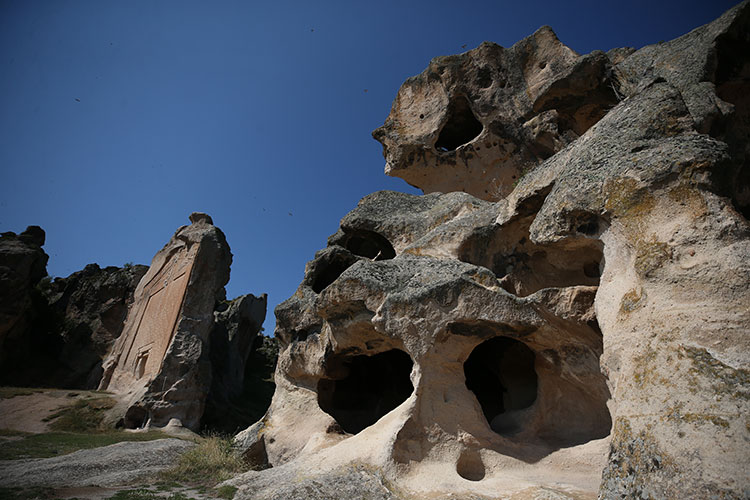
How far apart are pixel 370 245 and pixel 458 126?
468cm

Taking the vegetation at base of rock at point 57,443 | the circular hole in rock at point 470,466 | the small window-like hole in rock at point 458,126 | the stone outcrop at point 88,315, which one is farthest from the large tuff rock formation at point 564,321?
the stone outcrop at point 88,315

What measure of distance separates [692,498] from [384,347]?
4644 millimetres

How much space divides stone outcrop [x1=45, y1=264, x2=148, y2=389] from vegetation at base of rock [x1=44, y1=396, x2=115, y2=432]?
18.9ft

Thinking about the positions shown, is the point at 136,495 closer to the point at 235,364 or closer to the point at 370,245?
the point at 370,245

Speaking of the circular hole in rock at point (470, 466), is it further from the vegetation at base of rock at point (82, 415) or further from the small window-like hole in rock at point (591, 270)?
the vegetation at base of rock at point (82, 415)

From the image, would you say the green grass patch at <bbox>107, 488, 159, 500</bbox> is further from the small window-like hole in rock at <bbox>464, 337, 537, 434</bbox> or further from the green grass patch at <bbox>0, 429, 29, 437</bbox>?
the green grass patch at <bbox>0, 429, 29, 437</bbox>

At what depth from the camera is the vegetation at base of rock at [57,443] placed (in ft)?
25.5

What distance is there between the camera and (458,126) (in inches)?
492

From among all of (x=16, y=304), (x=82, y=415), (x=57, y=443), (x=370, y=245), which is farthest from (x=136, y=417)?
(x=16, y=304)

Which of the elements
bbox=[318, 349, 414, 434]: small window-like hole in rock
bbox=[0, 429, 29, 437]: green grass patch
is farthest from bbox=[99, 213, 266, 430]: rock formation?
bbox=[318, 349, 414, 434]: small window-like hole in rock

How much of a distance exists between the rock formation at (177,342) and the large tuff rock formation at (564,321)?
6.20 metres

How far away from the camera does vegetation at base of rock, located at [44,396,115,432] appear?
11.6 metres

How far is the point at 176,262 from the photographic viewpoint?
16.7 meters

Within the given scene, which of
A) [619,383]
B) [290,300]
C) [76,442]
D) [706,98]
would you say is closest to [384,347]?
[290,300]
